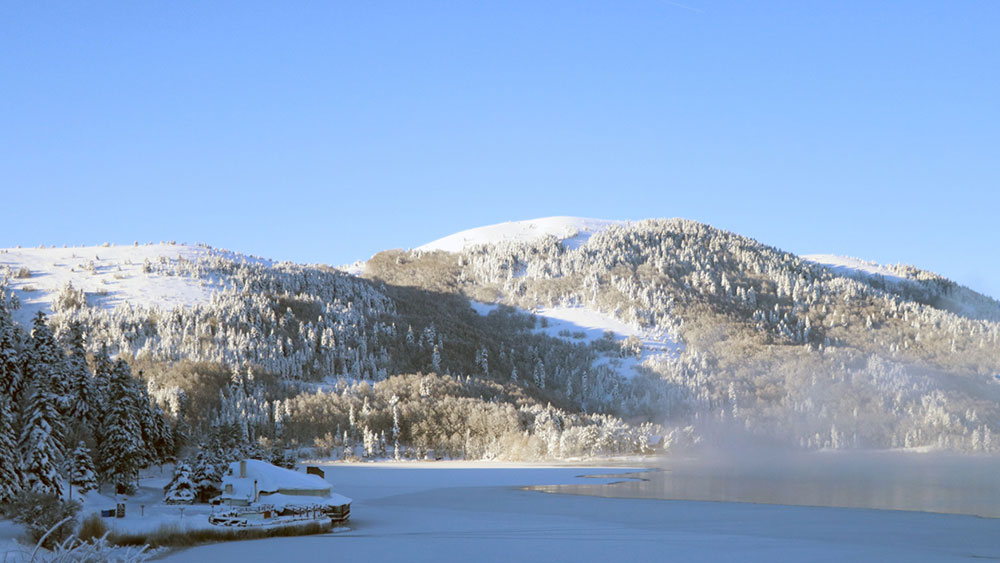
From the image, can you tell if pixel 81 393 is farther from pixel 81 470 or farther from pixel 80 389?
pixel 81 470

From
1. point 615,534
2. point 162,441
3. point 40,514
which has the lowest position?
point 615,534

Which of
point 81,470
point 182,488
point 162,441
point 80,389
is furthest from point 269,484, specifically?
point 162,441

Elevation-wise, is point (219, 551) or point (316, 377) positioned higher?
point (316, 377)

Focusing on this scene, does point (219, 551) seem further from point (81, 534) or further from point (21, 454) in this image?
point (21, 454)

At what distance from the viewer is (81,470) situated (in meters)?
→ 58.9

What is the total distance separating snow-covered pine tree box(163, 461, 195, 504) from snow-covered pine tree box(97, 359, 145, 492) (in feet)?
11.7

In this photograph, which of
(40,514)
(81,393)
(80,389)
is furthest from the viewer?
(81,393)

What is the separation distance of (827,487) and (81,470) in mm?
65685

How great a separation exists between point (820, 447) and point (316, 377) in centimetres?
11017

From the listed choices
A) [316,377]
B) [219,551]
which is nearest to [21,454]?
[219,551]

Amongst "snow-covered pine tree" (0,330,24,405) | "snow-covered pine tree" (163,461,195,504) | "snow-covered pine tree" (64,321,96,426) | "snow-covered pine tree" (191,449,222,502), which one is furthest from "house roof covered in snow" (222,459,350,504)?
"snow-covered pine tree" (64,321,96,426)

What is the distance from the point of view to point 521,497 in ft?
238

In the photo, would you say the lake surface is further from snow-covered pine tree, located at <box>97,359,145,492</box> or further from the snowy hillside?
the snowy hillside

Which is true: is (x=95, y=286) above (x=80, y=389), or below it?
above
